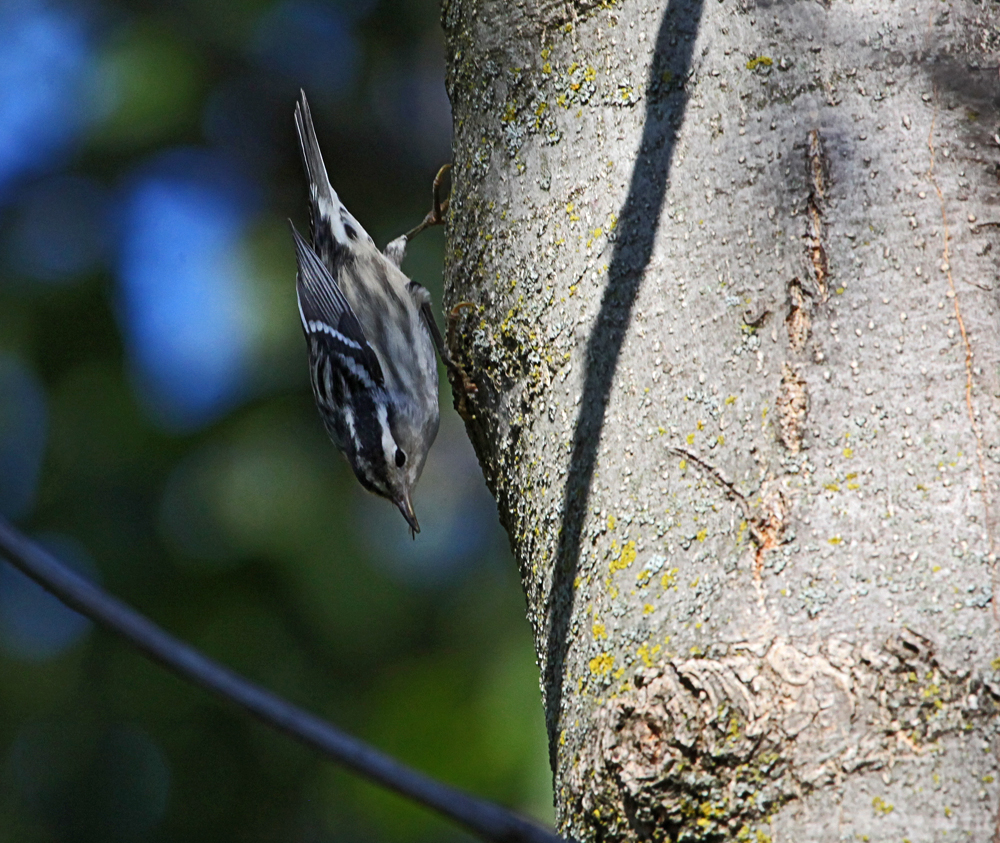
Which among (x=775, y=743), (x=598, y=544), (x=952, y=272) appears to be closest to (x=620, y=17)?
(x=952, y=272)

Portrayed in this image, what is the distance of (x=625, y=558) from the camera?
5.51 feet

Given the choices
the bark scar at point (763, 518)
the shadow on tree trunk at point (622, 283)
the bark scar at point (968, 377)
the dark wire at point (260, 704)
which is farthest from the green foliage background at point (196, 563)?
the dark wire at point (260, 704)

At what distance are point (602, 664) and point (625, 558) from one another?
0.51 ft

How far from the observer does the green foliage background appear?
453 centimetres

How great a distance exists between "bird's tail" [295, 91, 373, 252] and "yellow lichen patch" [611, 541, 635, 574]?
10.1ft

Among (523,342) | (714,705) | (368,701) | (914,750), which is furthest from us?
(368,701)

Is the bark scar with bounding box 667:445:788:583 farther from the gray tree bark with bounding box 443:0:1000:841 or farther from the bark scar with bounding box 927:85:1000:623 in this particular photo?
the bark scar with bounding box 927:85:1000:623

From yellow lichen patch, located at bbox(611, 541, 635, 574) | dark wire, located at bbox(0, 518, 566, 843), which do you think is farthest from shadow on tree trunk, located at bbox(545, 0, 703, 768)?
dark wire, located at bbox(0, 518, 566, 843)

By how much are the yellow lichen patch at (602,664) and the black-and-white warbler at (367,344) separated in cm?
212

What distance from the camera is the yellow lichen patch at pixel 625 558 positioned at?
65.8 inches

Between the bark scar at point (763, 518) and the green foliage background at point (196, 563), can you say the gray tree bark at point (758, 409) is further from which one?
the green foliage background at point (196, 563)

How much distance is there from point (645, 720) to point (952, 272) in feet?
2.48

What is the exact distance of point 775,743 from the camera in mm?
1442

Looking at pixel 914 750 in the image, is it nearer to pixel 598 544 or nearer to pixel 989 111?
pixel 598 544
